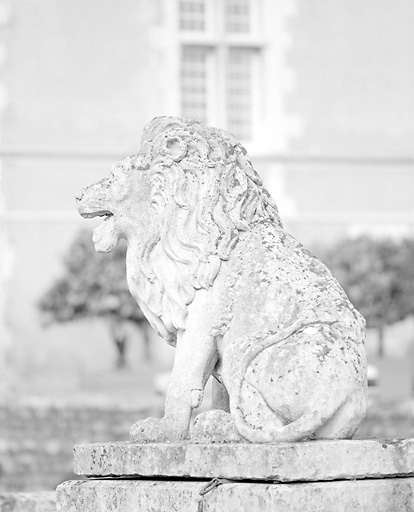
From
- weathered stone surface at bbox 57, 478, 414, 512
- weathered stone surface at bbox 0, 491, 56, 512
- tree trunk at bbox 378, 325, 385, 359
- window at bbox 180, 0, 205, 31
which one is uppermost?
window at bbox 180, 0, 205, 31

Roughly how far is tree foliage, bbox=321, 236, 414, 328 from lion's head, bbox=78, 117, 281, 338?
1093cm

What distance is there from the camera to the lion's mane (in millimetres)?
3898

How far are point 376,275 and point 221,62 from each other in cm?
440

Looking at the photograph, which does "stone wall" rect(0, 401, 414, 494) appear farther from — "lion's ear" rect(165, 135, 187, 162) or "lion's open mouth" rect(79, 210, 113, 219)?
"lion's ear" rect(165, 135, 187, 162)

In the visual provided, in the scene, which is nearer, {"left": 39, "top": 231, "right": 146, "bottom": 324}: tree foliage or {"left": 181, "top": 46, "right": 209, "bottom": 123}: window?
{"left": 39, "top": 231, "right": 146, "bottom": 324}: tree foliage

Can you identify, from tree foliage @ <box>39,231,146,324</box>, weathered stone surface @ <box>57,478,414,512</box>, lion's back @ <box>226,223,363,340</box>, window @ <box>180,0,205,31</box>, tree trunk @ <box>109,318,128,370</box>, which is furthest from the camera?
window @ <box>180,0,205,31</box>

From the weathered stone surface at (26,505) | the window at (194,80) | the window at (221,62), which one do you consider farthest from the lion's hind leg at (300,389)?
the window at (194,80)

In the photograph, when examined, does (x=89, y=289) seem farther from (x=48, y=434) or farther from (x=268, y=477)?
(x=268, y=477)

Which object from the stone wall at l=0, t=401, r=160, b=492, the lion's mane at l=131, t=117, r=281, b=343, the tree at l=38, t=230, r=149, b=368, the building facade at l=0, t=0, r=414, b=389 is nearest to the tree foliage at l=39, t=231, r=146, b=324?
the tree at l=38, t=230, r=149, b=368

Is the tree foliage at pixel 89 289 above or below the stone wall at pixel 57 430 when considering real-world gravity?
above

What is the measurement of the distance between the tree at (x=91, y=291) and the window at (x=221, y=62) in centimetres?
293

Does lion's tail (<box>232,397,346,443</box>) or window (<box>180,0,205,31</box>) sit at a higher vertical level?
window (<box>180,0,205,31</box>)

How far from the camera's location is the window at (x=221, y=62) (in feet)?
59.6

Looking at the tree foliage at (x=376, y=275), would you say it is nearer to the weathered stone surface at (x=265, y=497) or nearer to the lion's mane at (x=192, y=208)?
the lion's mane at (x=192, y=208)
